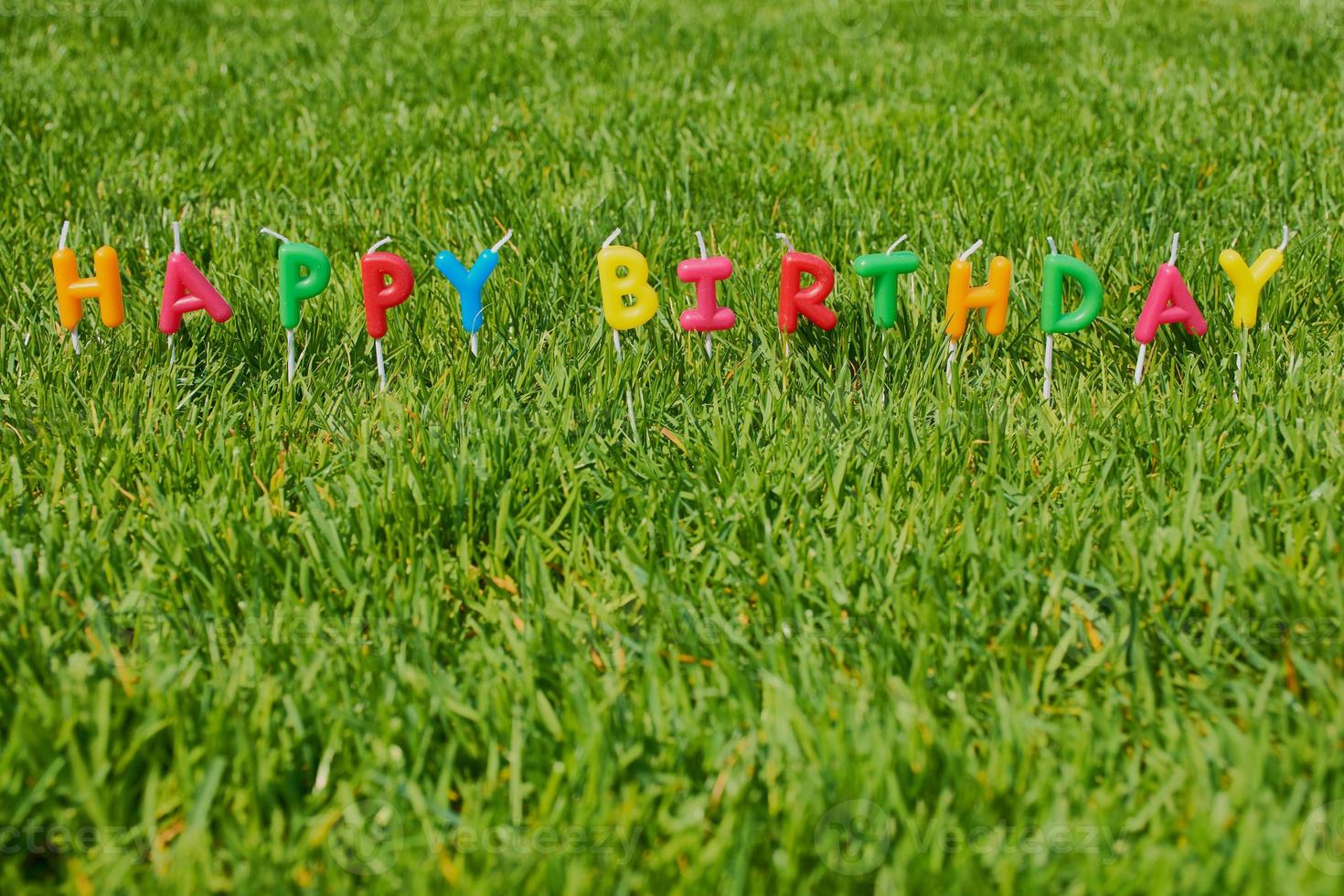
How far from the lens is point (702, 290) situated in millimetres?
2566

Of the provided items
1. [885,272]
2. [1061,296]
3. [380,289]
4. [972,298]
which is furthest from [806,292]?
[380,289]

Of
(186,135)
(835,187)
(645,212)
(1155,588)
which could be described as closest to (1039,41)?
(835,187)

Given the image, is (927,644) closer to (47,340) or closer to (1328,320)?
(1328,320)

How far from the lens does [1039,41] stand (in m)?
5.64

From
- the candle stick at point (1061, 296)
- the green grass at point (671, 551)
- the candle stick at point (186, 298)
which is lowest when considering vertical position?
the green grass at point (671, 551)

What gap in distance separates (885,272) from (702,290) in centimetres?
38

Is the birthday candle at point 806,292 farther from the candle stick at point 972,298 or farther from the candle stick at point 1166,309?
the candle stick at point 1166,309

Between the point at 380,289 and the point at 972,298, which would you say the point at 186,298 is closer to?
the point at 380,289

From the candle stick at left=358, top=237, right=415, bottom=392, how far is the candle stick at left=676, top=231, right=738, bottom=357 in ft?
1.90

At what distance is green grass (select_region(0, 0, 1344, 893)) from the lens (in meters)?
1.57

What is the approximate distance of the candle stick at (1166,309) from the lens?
8.19 feet

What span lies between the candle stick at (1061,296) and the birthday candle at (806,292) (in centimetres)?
44

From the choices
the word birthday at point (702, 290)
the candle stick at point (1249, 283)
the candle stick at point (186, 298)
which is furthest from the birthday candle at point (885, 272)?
the candle stick at point (186, 298)

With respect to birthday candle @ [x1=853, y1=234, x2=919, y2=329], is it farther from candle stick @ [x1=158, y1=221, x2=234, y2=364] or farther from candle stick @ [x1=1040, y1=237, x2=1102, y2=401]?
candle stick @ [x1=158, y1=221, x2=234, y2=364]
